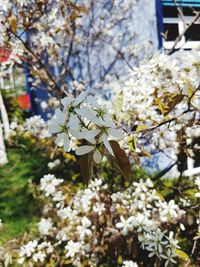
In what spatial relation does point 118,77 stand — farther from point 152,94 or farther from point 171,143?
point 152,94

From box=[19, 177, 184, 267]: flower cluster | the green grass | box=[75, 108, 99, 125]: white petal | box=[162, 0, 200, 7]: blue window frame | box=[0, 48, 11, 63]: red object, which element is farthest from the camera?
box=[162, 0, 200, 7]: blue window frame

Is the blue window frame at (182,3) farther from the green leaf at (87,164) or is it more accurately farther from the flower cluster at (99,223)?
the green leaf at (87,164)

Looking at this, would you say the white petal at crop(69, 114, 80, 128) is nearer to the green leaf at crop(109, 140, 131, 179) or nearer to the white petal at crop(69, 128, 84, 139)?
the white petal at crop(69, 128, 84, 139)

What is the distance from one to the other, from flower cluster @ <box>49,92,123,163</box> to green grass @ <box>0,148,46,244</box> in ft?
6.62

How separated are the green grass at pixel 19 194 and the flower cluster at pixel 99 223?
0.53 m

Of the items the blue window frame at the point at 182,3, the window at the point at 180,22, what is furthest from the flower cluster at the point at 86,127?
the blue window frame at the point at 182,3

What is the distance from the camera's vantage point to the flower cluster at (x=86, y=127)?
38.5 inches

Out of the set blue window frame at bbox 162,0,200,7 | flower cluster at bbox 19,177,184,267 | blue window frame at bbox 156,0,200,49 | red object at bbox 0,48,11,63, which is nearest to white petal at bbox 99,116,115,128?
flower cluster at bbox 19,177,184,267

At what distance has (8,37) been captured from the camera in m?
2.67

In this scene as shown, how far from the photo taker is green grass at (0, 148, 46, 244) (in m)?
3.41

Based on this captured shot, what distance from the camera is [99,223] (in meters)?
2.52

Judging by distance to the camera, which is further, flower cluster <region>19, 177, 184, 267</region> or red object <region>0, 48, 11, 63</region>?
red object <region>0, 48, 11, 63</region>

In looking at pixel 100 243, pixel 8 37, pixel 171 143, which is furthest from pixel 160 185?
pixel 8 37

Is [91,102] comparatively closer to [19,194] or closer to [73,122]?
[73,122]
